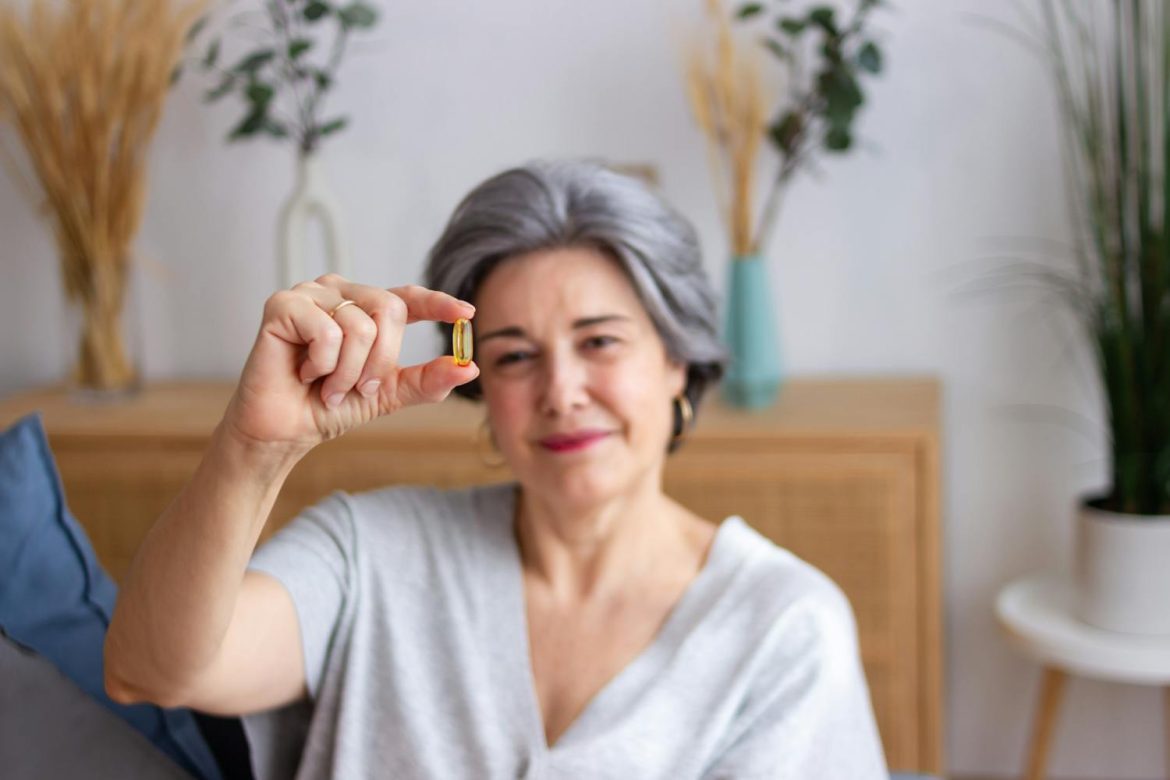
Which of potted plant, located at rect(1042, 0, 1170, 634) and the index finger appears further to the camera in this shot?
potted plant, located at rect(1042, 0, 1170, 634)

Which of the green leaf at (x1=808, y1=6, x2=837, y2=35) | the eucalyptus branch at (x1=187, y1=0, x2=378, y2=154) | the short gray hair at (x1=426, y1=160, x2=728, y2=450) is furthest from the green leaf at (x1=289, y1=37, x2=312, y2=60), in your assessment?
the short gray hair at (x1=426, y1=160, x2=728, y2=450)

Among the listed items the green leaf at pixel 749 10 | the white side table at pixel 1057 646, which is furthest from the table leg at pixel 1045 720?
the green leaf at pixel 749 10

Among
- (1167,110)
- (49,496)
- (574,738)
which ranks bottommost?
(574,738)

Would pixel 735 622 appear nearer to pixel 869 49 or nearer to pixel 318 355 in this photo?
pixel 318 355

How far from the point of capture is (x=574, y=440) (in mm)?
1581

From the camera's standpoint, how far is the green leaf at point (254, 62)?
267 centimetres

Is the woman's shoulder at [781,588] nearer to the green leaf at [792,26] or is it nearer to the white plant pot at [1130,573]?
the white plant pot at [1130,573]

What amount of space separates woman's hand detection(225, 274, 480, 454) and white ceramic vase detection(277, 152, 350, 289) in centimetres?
175

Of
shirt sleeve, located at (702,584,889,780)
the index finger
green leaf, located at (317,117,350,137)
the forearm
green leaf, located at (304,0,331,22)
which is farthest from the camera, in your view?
green leaf, located at (317,117,350,137)

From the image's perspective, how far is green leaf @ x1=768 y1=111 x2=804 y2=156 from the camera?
2615mm

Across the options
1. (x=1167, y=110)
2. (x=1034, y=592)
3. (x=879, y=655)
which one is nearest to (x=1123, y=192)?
(x=1167, y=110)

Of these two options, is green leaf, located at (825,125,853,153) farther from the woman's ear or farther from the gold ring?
the gold ring

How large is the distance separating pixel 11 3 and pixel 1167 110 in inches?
91.7

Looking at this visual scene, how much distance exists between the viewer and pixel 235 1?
291 centimetres
